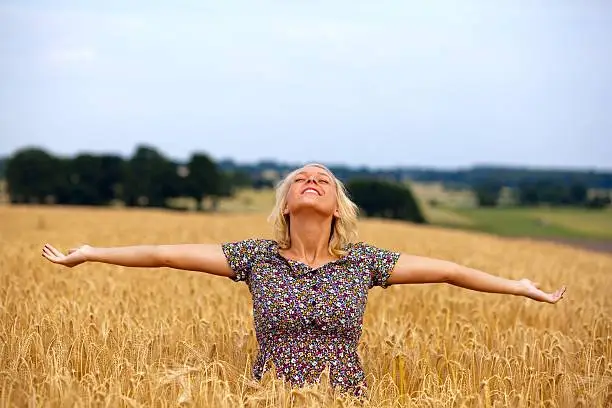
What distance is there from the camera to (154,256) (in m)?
4.61

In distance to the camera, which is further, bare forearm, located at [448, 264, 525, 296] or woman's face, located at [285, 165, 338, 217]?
bare forearm, located at [448, 264, 525, 296]

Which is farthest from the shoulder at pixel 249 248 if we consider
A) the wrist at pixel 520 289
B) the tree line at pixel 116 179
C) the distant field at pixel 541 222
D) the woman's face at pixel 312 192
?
the tree line at pixel 116 179

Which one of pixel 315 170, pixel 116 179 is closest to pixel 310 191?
pixel 315 170

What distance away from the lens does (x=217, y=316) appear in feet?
21.4

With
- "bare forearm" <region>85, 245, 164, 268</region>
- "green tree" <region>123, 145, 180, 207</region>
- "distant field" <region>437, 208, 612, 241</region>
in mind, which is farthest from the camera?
"green tree" <region>123, 145, 180, 207</region>

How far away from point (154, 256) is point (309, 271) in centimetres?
87

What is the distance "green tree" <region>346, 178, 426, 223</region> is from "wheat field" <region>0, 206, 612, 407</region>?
5626 cm

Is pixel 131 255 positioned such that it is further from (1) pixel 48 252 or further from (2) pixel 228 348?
(2) pixel 228 348

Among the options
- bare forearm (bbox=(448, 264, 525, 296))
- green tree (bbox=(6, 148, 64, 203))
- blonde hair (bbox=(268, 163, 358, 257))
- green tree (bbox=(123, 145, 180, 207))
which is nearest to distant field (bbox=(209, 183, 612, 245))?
green tree (bbox=(123, 145, 180, 207))

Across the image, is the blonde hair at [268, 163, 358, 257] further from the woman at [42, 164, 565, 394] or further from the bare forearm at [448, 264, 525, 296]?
the bare forearm at [448, 264, 525, 296]

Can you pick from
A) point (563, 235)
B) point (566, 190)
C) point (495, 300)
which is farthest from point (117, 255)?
point (566, 190)

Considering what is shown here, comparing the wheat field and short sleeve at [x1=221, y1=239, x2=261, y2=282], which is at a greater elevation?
short sleeve at [x1=221, y1=239, x2=261, y2=282]

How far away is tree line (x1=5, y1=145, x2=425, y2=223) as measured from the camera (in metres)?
60.2

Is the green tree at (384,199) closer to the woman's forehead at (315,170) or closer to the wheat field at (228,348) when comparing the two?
the wheat field at (228,348)
